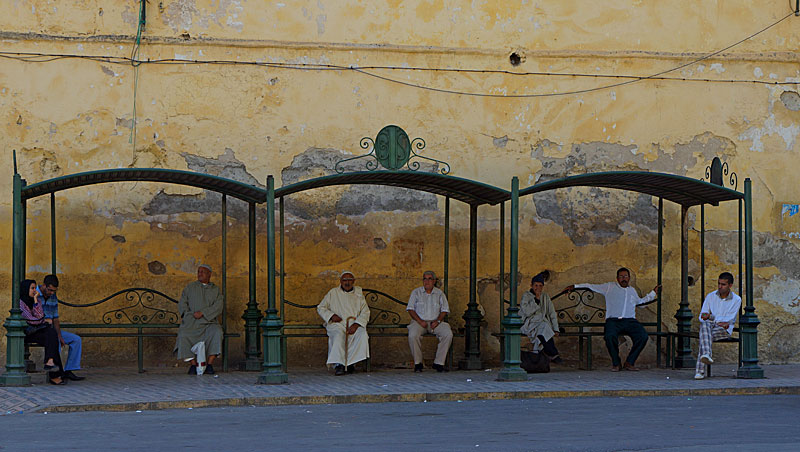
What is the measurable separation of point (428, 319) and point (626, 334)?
96.4 inches

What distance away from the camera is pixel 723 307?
41.2 feet

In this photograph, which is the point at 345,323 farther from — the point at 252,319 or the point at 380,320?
the point at 252,319

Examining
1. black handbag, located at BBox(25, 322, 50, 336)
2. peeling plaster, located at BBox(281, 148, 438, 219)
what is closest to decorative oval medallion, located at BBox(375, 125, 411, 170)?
peeling plaster, located at BBox(281, 148, 438, 219)

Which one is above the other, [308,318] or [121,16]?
[121,16]

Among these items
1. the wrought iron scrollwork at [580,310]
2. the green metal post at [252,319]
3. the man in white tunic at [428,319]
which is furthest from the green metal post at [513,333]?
the green metal post at [252,319]

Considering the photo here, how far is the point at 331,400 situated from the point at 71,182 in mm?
4036

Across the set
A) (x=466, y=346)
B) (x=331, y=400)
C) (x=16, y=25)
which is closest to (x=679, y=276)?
(x=466, y=346)

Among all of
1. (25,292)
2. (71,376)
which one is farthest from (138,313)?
(25,292)

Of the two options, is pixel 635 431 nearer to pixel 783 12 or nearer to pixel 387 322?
pixel 387 322

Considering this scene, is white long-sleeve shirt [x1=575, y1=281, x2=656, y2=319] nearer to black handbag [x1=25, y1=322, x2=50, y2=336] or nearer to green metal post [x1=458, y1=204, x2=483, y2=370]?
green metal post [x1=458, y1=204, x2=483, y2=370]

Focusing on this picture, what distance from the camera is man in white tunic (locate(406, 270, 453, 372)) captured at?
13.0m

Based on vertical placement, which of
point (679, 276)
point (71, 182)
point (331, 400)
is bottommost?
point (331, 400)

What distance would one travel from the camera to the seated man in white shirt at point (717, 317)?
1229cm

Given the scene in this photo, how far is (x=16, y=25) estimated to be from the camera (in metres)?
13.3
